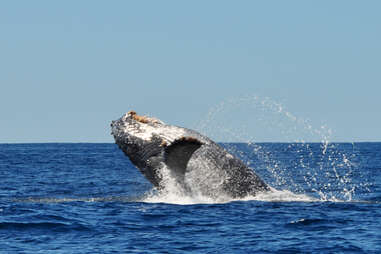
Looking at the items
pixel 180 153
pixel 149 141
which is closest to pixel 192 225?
pixel 180 153

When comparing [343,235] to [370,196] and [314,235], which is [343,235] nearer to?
[314,235]

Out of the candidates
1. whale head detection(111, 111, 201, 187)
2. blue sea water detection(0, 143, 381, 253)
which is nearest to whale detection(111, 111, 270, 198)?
whale head detection(111, 111, 201, 187)

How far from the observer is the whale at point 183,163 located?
1356 centimetres

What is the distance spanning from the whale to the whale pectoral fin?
0.06 feet

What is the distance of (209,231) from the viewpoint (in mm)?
11414

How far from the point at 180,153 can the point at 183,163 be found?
1.14 feet

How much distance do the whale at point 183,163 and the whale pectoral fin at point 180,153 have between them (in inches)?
0.7

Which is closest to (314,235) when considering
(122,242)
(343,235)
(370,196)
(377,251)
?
(343,235)

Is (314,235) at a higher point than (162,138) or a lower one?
lower

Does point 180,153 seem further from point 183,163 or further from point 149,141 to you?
point 149,141

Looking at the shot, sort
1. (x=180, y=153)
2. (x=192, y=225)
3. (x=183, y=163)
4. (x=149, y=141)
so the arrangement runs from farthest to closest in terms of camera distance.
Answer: (x=149, y=141), (x=183, y=163), (x=180, y=153), (x=192, y=225)

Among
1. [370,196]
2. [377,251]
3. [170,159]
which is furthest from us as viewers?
[370,196]

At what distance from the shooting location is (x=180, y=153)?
13.0m

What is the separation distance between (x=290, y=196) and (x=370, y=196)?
399cm
